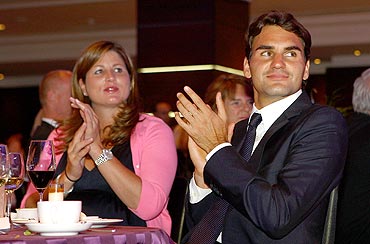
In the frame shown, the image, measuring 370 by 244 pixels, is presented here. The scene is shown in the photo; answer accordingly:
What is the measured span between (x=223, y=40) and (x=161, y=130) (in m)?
4.92

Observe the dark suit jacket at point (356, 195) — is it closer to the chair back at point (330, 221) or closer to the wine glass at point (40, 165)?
the chair back at point (330, 221)

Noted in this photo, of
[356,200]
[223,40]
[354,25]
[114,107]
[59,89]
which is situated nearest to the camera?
[114,107]

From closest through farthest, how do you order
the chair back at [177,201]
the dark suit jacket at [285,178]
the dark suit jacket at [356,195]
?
→ the dark suit jacket at [285,178] → the chair back at [177,201] → the dark suit jacket at [356,195]

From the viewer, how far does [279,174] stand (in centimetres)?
241

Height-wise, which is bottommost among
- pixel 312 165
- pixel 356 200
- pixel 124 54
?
pixel 356 200

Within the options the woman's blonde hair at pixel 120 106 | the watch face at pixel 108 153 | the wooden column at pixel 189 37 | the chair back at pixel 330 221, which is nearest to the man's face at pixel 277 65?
A: the chair back at pixel 330 221

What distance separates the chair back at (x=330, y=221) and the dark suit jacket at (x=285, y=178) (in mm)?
20

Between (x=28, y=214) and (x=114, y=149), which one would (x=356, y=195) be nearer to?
(x=114, y=149)

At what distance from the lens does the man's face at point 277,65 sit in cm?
262

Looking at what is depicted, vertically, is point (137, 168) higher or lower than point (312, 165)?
lower

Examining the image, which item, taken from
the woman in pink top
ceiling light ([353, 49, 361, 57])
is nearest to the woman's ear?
the woman in pink top

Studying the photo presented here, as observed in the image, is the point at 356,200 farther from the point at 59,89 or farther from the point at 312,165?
the point at 59,89

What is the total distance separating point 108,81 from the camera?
3.57 metres

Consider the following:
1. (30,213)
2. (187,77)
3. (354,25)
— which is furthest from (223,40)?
(30,213)
